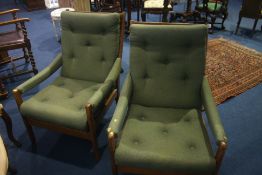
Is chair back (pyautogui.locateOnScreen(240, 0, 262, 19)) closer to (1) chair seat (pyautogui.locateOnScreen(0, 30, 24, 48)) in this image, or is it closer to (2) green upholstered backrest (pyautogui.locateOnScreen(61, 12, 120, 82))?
(2) green upholstered backrest (pyautogui.locateOnScreen(61, 12, 120, 82))

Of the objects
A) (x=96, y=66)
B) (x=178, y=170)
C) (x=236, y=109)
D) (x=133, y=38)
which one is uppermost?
(x=133, y=38)

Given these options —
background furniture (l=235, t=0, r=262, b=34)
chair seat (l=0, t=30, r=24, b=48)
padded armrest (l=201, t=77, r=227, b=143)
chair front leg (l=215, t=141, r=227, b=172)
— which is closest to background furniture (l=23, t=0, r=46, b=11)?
chair seat (l=0, t=30, r=24, b=48)

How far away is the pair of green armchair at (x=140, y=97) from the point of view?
1.31m

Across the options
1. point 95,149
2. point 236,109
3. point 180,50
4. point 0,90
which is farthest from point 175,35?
point 0,90

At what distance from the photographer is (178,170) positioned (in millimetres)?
1263

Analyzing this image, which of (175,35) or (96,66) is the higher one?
(175,35)

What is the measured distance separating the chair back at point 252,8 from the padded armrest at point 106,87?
278 centimetres

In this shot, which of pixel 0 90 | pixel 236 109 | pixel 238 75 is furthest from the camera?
pixel 238 75

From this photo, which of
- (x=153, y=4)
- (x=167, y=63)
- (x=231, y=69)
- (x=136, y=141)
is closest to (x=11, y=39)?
(x=167, y=63)

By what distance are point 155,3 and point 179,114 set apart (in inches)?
107

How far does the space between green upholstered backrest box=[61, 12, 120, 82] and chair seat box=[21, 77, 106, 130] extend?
12 centimetres

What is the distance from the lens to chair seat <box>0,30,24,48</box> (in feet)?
8.13

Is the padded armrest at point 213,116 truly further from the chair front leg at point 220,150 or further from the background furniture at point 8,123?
the background furniture at point 8,123

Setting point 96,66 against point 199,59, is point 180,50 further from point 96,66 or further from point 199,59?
point 96,66
